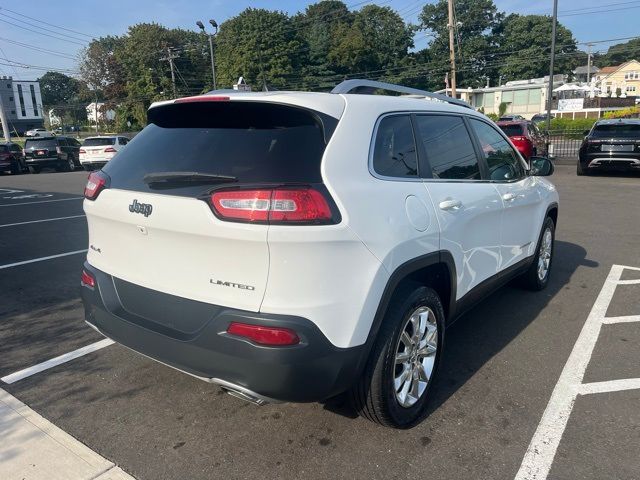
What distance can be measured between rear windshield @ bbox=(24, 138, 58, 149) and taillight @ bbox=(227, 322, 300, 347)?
25640 mm

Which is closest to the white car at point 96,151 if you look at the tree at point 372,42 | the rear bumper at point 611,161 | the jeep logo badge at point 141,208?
the rear bumper at point 611,161

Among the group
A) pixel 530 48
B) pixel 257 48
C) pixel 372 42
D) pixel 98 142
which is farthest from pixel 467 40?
pixel 98 142

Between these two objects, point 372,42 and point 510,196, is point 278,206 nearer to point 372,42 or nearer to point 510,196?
point 510,196

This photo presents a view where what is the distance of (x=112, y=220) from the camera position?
111 inches

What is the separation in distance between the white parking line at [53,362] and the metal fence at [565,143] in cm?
2232

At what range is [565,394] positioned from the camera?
3.29 metres

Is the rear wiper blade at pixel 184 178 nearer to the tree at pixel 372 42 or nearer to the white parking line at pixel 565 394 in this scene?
the white parking line at pixel 565 394

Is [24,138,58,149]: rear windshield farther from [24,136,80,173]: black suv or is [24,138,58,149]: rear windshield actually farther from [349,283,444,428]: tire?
[349,283,444,428]: tire

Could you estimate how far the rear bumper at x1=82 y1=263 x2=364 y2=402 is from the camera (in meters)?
2.26

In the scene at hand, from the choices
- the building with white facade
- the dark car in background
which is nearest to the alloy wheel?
the dark car in background

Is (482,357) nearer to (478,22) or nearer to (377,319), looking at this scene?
(377,319)

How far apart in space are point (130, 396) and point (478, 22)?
99652 mm

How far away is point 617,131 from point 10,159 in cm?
2416

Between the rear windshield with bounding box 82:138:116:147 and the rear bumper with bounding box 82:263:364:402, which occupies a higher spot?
the rear windshield with bounding box 82:138:116:147
